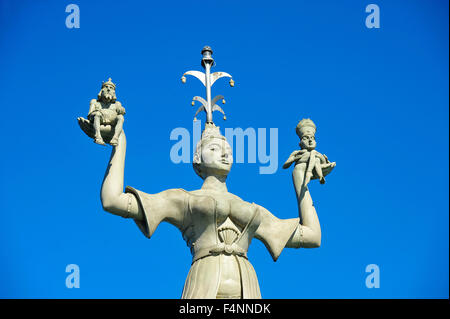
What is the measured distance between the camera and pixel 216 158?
1340cm

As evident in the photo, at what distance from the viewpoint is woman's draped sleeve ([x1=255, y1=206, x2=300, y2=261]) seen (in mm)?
13391

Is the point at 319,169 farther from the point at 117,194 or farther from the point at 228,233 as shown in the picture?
the point at 117,194

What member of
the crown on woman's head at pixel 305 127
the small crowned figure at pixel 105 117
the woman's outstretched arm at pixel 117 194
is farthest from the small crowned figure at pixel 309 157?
the small crowned figure at pixel 105 117

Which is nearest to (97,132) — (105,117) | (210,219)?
(105,117)

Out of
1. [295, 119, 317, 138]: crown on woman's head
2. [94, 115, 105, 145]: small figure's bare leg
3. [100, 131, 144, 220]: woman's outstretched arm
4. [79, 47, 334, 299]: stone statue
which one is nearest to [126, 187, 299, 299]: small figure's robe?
[79, 47, 334, 299]: stone statue

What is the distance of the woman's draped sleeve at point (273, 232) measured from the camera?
13.4 meters

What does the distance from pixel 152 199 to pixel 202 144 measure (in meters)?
1.55

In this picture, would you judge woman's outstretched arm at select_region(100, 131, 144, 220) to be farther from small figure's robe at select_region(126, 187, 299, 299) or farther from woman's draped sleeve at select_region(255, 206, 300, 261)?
woman's draped sleeve at select_region(255, 206, 300, 261)

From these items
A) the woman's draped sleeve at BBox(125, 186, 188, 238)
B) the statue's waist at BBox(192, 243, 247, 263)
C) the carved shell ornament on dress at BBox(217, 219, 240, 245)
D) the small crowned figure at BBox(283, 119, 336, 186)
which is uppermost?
the small crowned figure at BBox(283, 119, 336, 186)

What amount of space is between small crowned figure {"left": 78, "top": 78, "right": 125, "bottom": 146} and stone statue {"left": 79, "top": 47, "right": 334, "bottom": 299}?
43 millimetres

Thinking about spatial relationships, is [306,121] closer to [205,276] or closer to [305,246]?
[305,246]

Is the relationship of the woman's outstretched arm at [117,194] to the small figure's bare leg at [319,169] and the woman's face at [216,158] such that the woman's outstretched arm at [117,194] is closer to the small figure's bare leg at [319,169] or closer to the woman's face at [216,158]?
the woman's face at [216,158]
